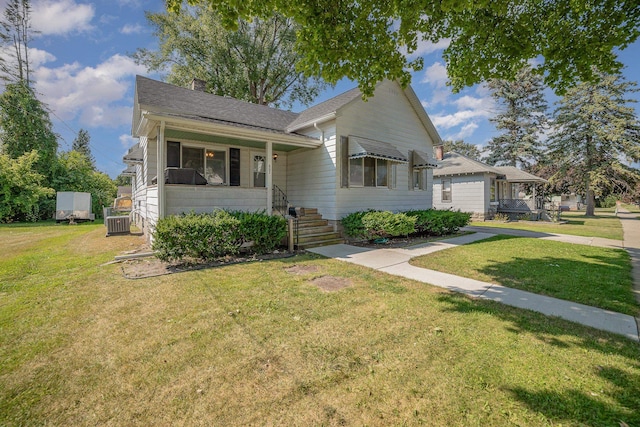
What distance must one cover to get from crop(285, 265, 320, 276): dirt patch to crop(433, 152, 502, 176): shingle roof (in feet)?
52.1

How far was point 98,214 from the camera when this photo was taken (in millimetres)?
21562

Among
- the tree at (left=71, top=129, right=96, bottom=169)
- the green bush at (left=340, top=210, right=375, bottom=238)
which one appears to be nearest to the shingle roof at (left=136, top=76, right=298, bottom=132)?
the green bush at (left=340, top=210, right=375, bottom=238)

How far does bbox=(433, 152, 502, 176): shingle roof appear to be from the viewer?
→ 19013 mm

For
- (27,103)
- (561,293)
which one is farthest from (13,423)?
(27,103)

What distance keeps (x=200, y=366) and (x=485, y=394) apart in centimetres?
269

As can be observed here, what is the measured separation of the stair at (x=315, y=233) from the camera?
912 centimetres

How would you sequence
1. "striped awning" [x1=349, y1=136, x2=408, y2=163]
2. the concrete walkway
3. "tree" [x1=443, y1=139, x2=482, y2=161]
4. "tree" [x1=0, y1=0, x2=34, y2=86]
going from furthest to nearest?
1. "tree" [x1=443, y1=139, x2=482, y2=161]
2. "tree" [x1=0, y1=0, x2=34, y2=86]
3. "striped awning" [x1=349, y1=136, x2=408, y2=163]
4. the concrete walkway

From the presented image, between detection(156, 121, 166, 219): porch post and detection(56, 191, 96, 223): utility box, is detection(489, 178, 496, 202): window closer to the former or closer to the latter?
detection(156, 121, 166, 219): porch post

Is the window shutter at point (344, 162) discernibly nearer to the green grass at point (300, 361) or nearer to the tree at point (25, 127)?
the green grass at point (300, 361)

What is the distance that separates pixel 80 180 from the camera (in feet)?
67.4

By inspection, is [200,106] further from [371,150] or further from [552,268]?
[552,268]

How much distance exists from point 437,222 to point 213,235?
889 cm

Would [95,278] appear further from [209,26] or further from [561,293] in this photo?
[209,26]

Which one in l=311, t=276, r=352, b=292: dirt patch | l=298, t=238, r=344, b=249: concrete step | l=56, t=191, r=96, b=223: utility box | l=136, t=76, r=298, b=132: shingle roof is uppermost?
l=136, t=76, r=298, b=132: shingle roof
